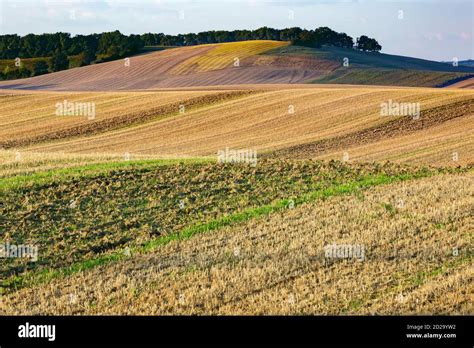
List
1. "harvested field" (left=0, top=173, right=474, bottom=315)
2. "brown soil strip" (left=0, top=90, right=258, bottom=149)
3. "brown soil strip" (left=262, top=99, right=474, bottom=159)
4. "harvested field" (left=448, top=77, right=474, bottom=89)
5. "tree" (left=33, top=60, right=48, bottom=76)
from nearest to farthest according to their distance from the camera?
"harvested field" (left=0, top=173, right=474, bottom=315), "brown soil strip" (left=262, top=99, right=474, bottom=159), "brown soil strip" (left=0, top=90, right=258, bottom=149), "harvested field" (left=448, top=77, right=474, bottom=89), "tree" (left=33, top=60, right=48, bottom=76)

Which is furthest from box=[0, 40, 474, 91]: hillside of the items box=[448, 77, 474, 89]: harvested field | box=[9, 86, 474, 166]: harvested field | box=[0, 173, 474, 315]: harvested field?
box=[0, 173, 474, 315]: harvested field

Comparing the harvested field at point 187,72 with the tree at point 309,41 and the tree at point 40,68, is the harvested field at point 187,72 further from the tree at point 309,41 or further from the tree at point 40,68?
the tree at point 40,68

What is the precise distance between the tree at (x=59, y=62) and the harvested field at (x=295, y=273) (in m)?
101

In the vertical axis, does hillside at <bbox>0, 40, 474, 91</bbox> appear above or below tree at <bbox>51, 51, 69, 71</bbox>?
below

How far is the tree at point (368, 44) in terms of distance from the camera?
127812 mm

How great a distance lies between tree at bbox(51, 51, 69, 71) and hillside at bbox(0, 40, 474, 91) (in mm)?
14342

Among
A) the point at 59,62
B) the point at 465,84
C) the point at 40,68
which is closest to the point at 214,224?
the point at 465,84

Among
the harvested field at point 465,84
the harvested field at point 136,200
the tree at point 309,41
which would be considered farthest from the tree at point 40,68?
the harvested field at point 136,200

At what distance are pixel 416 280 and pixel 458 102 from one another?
3886cm

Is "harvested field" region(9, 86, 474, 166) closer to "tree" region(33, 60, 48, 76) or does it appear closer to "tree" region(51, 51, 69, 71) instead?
"tree" region(33, 60, 48, 76)

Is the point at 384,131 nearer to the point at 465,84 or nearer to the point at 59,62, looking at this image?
the point at 465,84

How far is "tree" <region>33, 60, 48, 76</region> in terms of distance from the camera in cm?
11381

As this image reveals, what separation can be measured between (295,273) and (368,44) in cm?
11742
